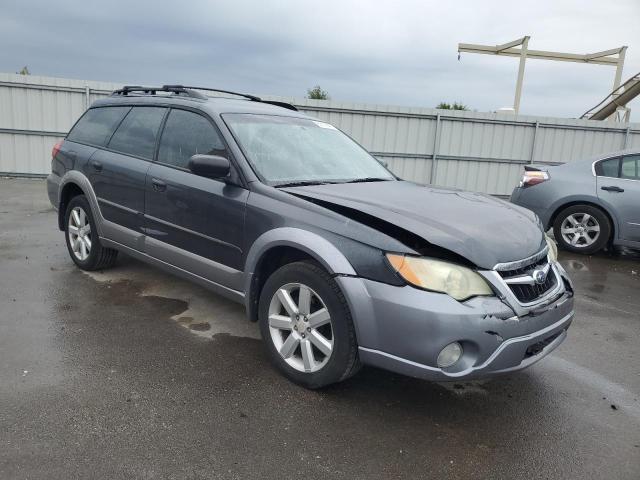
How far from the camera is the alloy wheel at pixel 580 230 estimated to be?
285 inches

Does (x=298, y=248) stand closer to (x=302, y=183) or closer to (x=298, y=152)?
(x=302, y=183)

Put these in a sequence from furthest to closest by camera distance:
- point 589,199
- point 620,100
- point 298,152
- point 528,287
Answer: point 620,100, point 589,199, point 298,152, point 528,287

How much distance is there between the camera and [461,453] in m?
2.56

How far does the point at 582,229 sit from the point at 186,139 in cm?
582

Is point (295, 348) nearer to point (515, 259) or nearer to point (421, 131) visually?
point (515, 259)

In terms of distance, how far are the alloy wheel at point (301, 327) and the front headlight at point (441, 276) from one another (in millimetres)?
528

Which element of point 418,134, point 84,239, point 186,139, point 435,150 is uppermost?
point 418,134

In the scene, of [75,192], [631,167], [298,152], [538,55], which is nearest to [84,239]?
[75,192]

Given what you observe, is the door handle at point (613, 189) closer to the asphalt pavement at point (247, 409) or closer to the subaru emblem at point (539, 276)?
the asphalt pavement at point (247, 409)

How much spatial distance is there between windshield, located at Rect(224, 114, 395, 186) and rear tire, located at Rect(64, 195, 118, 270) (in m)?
2.04

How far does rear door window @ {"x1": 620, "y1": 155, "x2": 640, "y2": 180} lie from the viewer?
696cm

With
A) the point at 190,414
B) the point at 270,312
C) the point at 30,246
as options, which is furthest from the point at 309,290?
the point at 30,246

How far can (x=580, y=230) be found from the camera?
733 cm

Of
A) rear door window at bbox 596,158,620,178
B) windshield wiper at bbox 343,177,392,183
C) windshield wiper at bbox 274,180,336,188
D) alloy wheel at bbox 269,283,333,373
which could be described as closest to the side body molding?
alloy wheel at bbox 269,283,333,373
